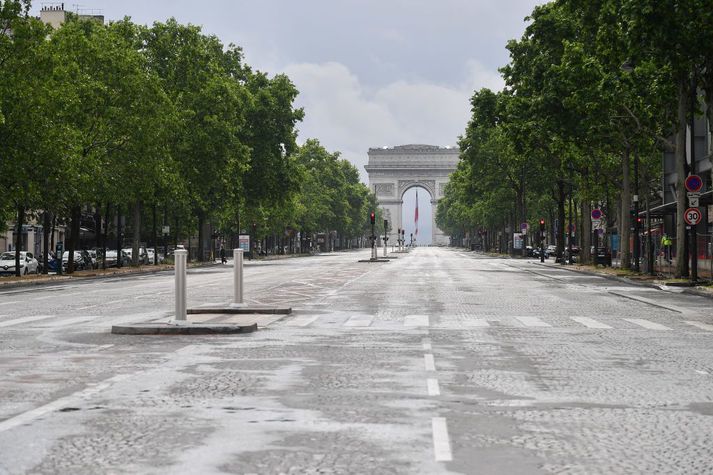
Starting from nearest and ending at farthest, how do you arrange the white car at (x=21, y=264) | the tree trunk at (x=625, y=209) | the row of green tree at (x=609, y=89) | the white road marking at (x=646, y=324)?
1. the white road marking at (x=646, y=324)
2. the row of green tree at (x=609, y=89)
3. the tree trunk at (x=625, y=209)
4. the white car at (x=21, y=264)

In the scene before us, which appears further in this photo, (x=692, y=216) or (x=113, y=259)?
(x=113, y=259)

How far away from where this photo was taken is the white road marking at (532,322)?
66.0 ft

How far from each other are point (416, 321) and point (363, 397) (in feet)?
35.6

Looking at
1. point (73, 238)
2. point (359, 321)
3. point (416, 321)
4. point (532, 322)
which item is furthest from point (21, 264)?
point (532, 322)

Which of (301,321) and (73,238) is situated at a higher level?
(73,238)

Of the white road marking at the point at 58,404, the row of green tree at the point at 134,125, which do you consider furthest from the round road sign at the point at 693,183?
the white road marking at the point at 58,404

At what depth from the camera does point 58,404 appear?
9.72 meters

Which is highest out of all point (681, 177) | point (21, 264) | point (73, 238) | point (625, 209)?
point (681, 177)

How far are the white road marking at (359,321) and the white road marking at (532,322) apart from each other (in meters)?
3.13

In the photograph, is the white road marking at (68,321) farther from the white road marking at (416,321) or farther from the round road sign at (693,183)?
the round road sign at (693,183)

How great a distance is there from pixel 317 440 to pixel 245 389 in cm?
299

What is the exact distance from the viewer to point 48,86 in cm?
4734

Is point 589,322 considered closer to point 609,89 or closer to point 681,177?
point 681,177

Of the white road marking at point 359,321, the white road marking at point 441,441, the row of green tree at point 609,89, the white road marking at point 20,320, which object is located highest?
the row of green tree at point 609,89
